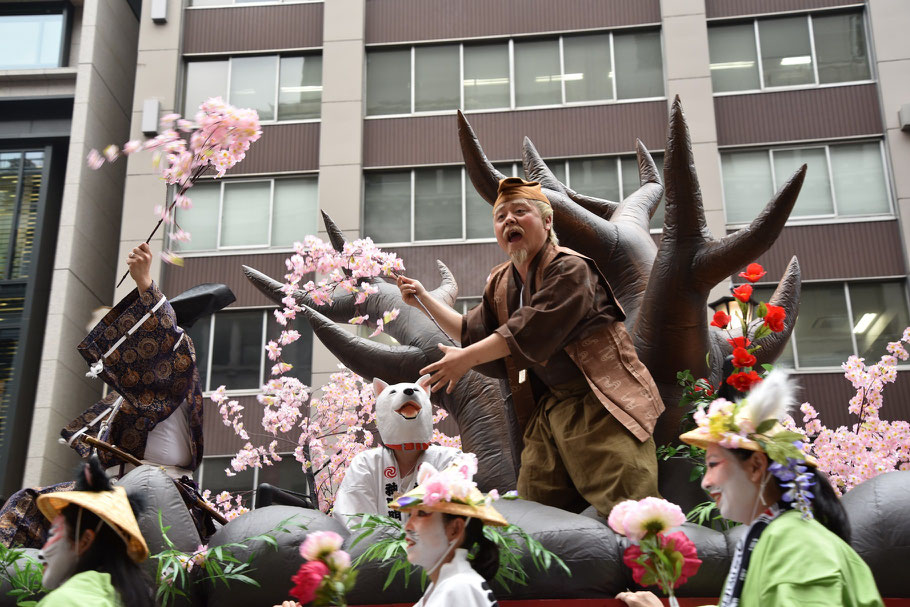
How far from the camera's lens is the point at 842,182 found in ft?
57.9

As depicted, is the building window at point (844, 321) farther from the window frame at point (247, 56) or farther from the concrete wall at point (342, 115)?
the window frame at point (247, 56)

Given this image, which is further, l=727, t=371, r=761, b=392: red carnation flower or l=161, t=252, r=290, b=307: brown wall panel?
l=161, t=252, r=290, b=307: brown wall panel

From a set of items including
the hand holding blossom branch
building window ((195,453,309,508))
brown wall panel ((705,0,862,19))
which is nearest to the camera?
the hand holding blossom branch

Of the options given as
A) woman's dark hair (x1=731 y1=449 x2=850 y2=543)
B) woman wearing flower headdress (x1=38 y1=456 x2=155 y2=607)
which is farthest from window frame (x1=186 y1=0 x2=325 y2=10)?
woman's dark hair (x1=731 y1=449 x2=850 y2=543)

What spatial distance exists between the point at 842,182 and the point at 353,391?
1027 cm

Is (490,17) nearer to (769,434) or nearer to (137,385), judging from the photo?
(137,385)

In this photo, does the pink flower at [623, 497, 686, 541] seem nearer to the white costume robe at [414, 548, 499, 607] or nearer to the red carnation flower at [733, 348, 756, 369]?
the white costume robe at [414, 548, 499, 607]

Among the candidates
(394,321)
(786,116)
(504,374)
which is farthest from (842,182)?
(504,374)

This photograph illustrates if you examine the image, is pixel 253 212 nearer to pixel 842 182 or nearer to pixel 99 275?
pixel 99 275

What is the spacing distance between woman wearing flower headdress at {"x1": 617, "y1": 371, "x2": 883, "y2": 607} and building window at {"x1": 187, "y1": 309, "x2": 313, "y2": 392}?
48.8 ft

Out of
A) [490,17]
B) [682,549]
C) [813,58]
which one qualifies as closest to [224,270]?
[490,17]

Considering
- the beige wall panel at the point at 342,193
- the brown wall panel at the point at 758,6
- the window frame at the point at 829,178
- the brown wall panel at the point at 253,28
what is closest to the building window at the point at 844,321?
the window frame at the point at 829,178

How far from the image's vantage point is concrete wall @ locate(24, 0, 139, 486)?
59.2ft

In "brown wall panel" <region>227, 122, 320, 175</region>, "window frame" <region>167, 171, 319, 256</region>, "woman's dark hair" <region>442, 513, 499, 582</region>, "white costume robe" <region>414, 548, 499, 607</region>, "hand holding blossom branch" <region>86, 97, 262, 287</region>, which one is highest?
"brown wall panel" <region>227, 122, 320, 175</region>
